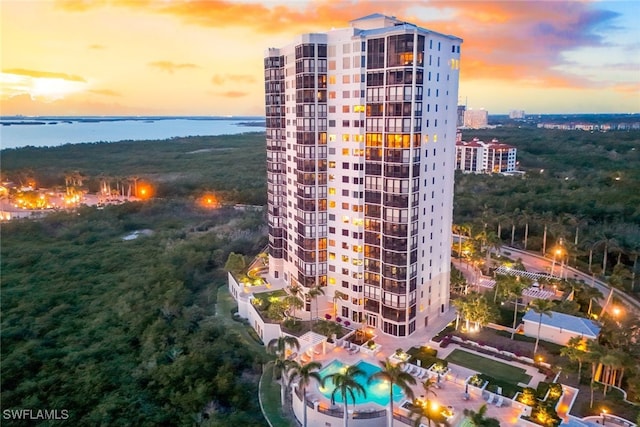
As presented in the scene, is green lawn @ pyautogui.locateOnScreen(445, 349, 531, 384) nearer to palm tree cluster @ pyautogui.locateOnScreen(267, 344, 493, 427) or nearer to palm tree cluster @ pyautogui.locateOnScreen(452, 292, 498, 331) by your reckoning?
palm tree cluster @ pyautogui.locateOnScreen(452, 292, 498, 331)

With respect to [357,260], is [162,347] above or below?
below

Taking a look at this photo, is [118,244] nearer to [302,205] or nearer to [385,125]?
[302,205]

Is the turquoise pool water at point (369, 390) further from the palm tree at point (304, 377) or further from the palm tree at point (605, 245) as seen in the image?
the palm tree at point (605, 245)

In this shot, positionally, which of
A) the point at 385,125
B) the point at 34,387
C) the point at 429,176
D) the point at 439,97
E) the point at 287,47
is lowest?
the point at 34,387

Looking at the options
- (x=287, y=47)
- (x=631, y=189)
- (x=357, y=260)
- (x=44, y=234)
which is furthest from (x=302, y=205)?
(x=631, y=189)

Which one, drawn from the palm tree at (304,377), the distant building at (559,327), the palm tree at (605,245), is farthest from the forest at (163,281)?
the distant building at (559,327)

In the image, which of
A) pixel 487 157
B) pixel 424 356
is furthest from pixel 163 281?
pixel 487 157
